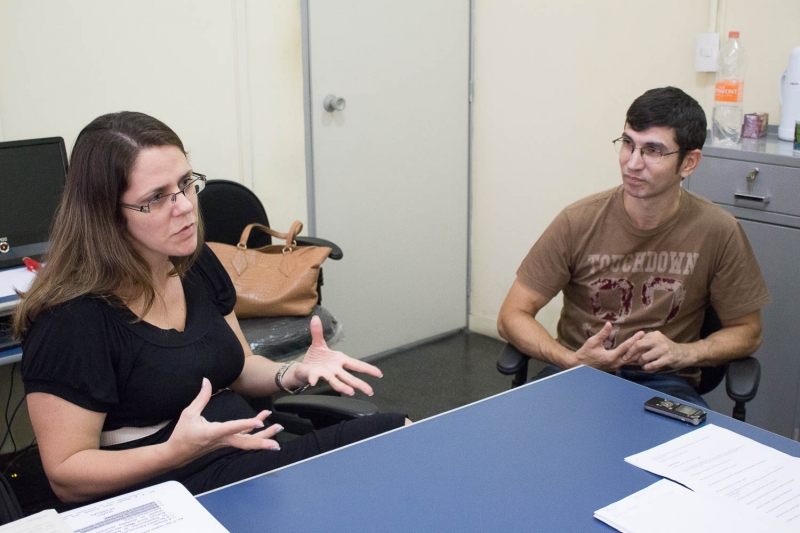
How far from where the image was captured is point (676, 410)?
1.58 meters

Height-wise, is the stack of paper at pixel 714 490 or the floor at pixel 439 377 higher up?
the stack of paper at pixel 714 490

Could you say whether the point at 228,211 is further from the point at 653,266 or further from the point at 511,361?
the point at 653,266

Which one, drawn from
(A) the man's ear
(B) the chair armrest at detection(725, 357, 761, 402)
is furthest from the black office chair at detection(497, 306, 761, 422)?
(A) the man's ear

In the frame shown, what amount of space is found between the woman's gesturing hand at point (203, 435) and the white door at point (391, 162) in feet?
6.88

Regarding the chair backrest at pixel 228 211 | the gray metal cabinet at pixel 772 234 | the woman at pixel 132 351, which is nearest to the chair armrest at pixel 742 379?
the gray metal cabinet at pixel 772 234

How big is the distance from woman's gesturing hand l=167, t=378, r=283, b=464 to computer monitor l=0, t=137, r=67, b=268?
133 centimetres

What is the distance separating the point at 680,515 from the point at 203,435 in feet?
2.62

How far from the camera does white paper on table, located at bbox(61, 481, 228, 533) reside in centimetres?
119

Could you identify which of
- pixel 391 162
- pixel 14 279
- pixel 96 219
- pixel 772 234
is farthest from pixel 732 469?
pixel 391 162

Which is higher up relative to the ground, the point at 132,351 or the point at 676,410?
the point at 132,351

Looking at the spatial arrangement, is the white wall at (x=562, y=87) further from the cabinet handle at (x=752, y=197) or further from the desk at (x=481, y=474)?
the desk at (x=481, y=474)

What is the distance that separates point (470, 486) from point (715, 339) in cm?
112

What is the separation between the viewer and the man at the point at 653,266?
217 centimetres

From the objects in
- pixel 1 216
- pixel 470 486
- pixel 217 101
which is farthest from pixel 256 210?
pixel 470 486
